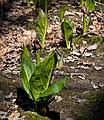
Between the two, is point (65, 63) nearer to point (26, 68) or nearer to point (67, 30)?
point (67, 30)

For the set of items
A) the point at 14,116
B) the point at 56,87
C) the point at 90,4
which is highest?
the point at 90,4

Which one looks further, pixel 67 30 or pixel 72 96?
pixel 67 30

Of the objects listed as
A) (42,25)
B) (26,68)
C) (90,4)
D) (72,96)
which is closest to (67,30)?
(42,25)

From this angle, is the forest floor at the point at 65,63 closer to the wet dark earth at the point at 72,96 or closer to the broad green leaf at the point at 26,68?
the wet dark earth at the point at 72,96

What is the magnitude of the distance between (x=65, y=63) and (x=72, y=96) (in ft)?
1.35

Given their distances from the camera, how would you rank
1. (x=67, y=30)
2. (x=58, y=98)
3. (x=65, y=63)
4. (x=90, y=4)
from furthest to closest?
1. (x=90, y=4)
2. (x=67, y=30)
3. (x=65, y=63)
4. (x=58, y=98)

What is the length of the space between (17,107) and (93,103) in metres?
0.43

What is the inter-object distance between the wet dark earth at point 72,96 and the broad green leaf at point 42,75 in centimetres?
14

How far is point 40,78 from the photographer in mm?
1611

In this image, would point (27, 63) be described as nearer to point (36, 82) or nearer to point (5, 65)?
point (36, 82)

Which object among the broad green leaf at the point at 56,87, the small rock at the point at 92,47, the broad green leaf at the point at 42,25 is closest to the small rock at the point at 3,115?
the broad green leaf at the point at 56,87

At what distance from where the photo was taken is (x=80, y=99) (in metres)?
1.81

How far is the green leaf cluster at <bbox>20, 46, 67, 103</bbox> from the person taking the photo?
157 centimetres

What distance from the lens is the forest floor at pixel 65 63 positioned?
173cm
